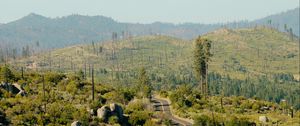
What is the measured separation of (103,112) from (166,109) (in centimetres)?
3150

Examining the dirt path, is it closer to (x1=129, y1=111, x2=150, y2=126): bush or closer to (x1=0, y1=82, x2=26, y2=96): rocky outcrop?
Result: (x1=129, y1=111, x2=150, y2=126): bush

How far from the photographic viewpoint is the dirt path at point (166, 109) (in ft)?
333

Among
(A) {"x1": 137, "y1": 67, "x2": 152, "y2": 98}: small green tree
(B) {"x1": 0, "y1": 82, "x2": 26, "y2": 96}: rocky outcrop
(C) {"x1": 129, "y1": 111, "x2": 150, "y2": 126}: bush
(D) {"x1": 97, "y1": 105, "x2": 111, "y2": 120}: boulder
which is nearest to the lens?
(D) {"x1": 97, "y1": 105, "x2": 111, "y2": 120}: boulder

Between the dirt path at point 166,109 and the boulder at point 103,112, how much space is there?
52.3 ft

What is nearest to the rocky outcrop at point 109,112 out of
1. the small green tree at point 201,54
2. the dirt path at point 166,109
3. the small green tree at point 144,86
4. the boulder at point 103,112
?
the boulder at point 103,112

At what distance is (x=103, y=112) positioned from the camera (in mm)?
92188

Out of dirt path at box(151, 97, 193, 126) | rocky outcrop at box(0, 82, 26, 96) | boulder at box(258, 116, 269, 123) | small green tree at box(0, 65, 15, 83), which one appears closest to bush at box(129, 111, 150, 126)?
dirt path at box(151, 97, 193, 126)

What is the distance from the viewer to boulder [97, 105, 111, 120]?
92.0m

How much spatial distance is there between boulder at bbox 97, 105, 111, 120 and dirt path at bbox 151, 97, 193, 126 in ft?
52.3

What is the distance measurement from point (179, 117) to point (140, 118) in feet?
59.3

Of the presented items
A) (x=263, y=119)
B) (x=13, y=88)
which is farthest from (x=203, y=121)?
(x=13, y=88)

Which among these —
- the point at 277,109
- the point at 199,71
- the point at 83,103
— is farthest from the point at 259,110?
the point at 83,103

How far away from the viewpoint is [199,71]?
152m

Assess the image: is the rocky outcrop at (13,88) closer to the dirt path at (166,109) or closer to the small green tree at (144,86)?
the dirt path at (166,109)
